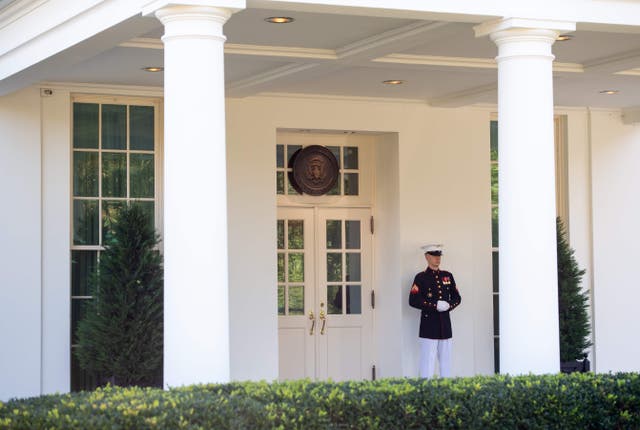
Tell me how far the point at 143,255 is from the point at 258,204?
75.2 inches

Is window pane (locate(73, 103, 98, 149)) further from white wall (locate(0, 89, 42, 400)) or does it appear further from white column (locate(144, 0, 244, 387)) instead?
white column (locate(144, 0, 244, 387))

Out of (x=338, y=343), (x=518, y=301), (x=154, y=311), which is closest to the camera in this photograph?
(x=518, y=301)

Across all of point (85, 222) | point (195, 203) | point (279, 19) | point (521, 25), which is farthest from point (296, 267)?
point (195, 203)

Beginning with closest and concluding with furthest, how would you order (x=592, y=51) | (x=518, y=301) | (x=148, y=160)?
(x=518, y=301) → (x=592, y=51) → (x=148, y=160)

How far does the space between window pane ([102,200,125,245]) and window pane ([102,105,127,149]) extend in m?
0.65

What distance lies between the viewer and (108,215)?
1270cm

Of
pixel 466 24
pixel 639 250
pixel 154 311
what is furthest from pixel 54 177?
pixel 639 250

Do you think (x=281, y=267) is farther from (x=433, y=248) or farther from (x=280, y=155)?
(x=433, y=248)

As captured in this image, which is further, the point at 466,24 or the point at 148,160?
the point at 148,160

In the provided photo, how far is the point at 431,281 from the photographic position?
1351 cm

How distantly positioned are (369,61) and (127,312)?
3.63m

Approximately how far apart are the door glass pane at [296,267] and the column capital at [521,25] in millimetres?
5996

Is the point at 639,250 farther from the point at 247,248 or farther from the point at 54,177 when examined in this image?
the point at 54,177

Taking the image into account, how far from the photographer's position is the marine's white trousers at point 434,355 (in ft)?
44.5
